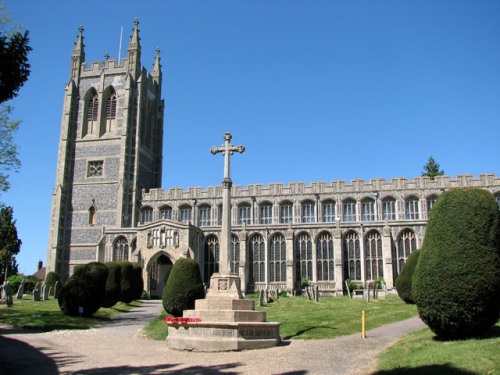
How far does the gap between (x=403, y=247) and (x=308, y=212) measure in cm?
996

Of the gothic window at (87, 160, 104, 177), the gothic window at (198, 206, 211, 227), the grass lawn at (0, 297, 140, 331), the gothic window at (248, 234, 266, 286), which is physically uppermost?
the gothic window at (87, 160, 104, 177)

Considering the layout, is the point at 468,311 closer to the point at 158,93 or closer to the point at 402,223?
the point at 402,223

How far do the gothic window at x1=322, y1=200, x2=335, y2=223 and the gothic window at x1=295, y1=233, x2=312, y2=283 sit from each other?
4390 millimetres

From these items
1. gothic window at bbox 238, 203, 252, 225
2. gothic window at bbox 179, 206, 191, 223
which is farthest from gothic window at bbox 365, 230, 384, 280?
gothic window at bbox 179, 206, 191, 223

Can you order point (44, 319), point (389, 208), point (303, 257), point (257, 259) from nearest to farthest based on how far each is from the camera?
point (44, 319) < point (303, 257) < point (257, 259) < point (389, 208)

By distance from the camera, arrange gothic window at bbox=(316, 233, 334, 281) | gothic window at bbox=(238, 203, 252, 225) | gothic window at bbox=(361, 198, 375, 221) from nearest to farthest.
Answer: gothic window at bbox=(316, 233, 334, 281) < gothic window at bbox=(361, 198, 375, 221) < gothic window at bbox=(238, 203, 252, 225)

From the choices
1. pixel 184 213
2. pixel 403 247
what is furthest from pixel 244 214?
pixel 403 247

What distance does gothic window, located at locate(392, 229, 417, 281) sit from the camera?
41719mm

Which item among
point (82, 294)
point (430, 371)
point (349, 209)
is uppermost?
point (349, 209)

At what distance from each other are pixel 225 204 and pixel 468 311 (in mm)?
8755

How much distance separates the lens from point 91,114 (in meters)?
53.3

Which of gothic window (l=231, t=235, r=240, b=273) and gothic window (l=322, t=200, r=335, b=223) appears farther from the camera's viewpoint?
gothic window (l=322, t=200, r=335, b=223)

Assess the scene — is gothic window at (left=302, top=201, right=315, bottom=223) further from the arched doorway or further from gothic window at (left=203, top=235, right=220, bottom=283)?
the arched doorway

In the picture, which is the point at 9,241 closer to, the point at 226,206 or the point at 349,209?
the point at 349,209
